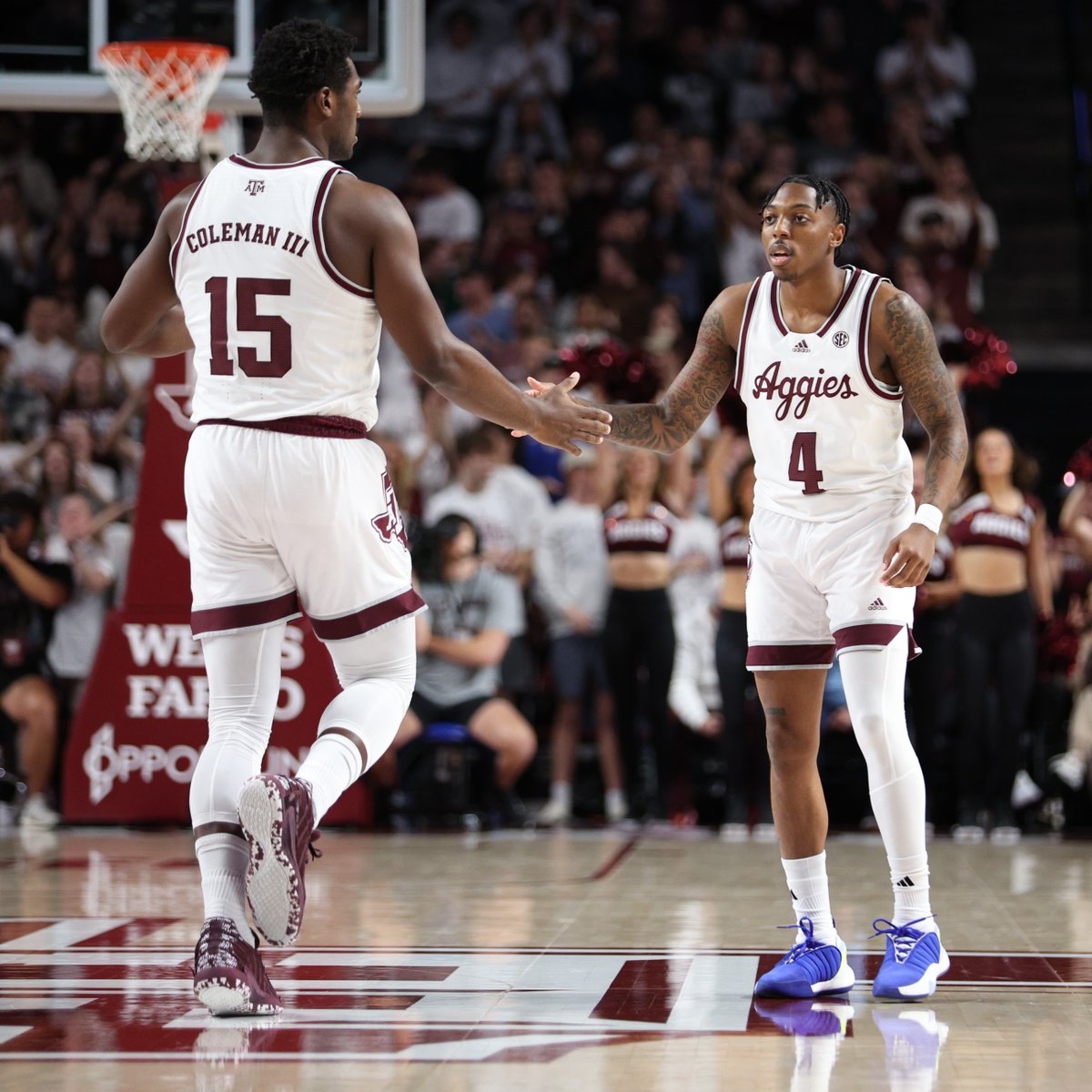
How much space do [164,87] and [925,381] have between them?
4.66 m

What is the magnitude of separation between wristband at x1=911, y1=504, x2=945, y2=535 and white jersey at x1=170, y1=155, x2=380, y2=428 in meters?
1.35

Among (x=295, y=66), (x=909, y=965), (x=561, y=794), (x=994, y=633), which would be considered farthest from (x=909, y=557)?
(x=561, y=794)

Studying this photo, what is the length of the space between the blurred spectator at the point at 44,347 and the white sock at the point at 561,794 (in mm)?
4451

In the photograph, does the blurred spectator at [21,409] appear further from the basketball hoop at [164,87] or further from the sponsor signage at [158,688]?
the basketball hoop at [164,87]

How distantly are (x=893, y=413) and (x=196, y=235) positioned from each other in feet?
5.64

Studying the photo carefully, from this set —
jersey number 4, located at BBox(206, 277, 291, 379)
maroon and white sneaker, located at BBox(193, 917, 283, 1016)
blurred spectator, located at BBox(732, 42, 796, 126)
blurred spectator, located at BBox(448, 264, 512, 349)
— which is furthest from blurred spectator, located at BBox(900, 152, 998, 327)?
maroon and white sneaker, located at BBox(193, 917, 283, 1016)

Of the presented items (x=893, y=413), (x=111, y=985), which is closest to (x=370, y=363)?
(x=893, y=413)

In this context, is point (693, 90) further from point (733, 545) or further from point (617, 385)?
point (733, 545)

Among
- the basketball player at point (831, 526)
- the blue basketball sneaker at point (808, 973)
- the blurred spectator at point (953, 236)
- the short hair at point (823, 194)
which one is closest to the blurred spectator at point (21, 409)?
the blurred spectator at point (953, 236)

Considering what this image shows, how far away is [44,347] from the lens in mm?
11453

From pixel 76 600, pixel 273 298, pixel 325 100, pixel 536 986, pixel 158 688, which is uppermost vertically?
pixel 325 100

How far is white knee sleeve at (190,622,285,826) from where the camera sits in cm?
377

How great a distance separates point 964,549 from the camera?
8.73 m

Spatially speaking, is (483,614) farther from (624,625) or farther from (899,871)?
(899,871)
